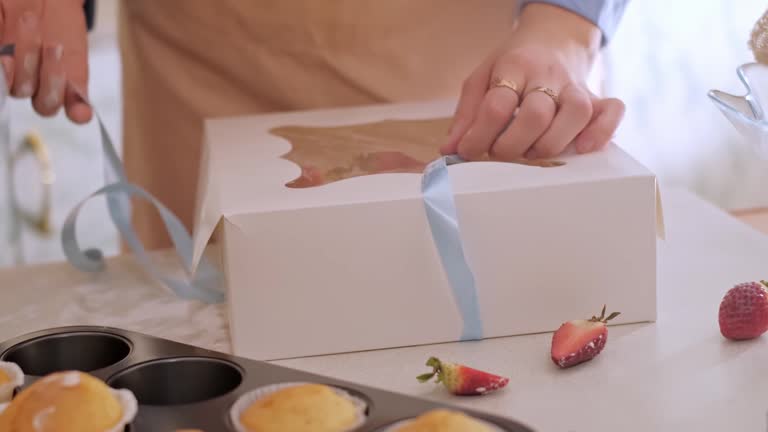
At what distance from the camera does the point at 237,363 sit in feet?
2.39

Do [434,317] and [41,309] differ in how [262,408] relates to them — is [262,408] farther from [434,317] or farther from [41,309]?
[41,309]

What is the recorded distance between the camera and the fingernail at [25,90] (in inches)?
42.4

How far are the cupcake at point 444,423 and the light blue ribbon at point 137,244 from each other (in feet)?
1.38

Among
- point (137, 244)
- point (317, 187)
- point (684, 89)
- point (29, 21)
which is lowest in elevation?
point (684, 89)

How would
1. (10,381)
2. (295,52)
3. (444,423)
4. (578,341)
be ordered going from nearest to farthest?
(444,423) < (10,381) < (578,341) < (295,52)

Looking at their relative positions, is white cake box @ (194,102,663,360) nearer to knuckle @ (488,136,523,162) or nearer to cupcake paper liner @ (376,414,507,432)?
knuckle @ (488,136,523,162)

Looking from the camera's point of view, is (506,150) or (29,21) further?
(29,21)

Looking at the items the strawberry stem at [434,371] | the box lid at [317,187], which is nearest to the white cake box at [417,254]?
the box lid at [317,187]

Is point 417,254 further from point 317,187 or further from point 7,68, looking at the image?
point 7,68

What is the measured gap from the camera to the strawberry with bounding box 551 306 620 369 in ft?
2.64

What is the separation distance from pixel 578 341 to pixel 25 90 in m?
0.63

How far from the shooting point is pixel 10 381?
70 centimetres

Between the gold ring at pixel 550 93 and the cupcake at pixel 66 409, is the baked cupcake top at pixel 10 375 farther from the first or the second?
the gold ring at pixel 550 93

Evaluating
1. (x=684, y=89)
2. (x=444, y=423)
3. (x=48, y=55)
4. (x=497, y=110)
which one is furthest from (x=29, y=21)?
(x=684, y=89)
